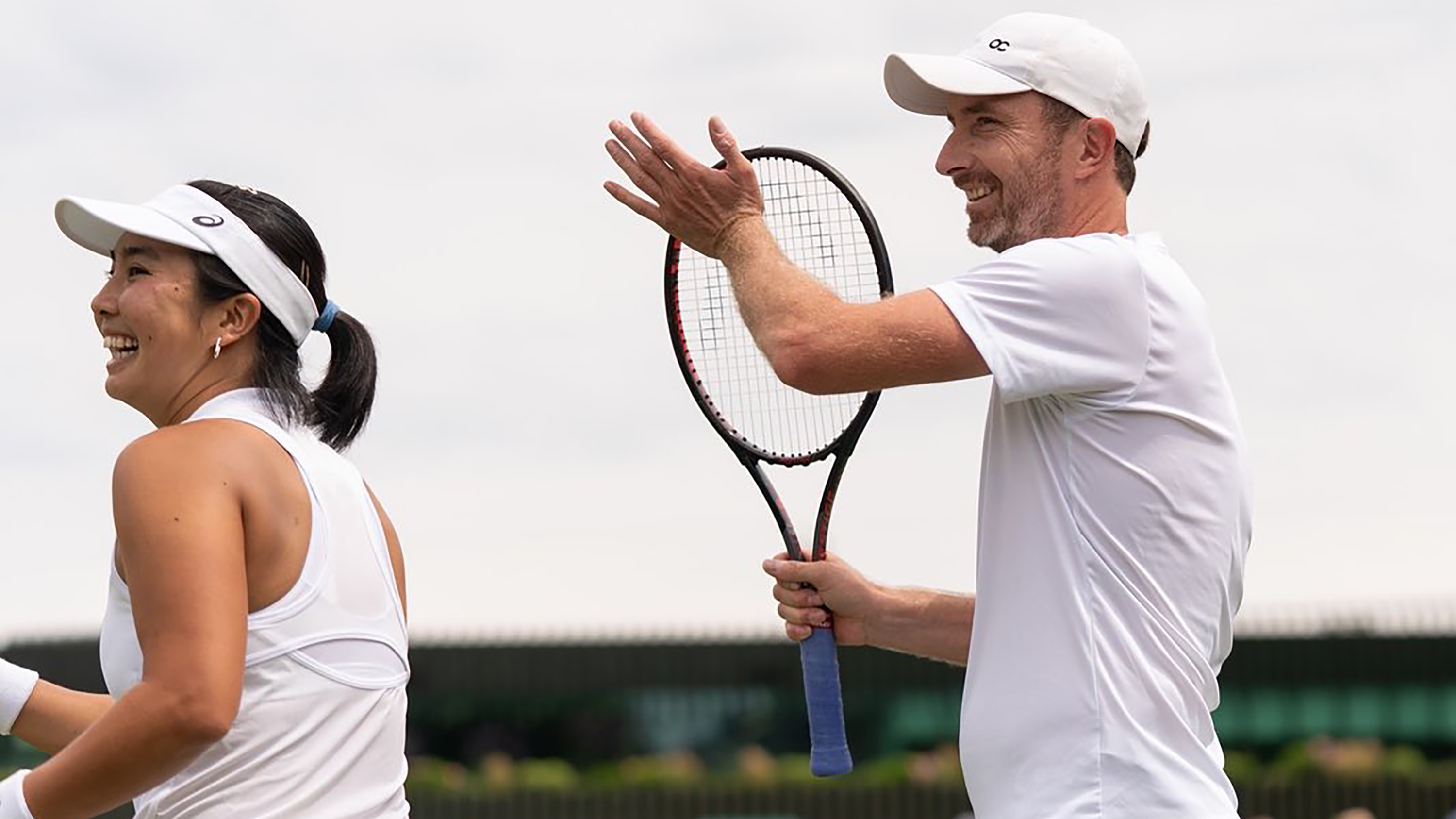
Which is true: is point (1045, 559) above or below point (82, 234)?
below

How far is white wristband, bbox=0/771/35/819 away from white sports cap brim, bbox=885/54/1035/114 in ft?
6.31

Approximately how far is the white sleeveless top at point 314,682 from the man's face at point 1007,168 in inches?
47.3

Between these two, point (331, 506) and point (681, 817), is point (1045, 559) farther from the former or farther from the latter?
point (681, 817)

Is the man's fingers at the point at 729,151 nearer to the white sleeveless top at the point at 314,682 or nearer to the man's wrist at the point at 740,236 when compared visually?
the man's wrist at the point at 740,236

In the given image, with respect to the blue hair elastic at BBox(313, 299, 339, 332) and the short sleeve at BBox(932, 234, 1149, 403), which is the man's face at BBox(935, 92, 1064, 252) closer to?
the short sleeve at BBox(932, 234, 1149, 403)

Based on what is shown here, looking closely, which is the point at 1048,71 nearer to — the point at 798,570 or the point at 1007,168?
the point at 1007,168

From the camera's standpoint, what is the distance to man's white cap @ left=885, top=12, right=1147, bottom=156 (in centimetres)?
429

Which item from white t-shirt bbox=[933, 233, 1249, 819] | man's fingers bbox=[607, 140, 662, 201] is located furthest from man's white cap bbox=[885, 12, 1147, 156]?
man's fingers bbox=[607, 140, 662, 201]

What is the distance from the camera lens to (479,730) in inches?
1094

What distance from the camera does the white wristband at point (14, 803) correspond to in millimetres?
3787

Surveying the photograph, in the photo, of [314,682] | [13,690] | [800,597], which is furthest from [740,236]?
[13,690]

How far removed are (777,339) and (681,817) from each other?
19.4 metres

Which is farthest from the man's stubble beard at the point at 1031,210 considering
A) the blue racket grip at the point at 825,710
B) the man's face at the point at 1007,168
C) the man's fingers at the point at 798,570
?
the blue racket grip at the point at 825,710

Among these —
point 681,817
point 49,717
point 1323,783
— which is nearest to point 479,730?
point 681,817
